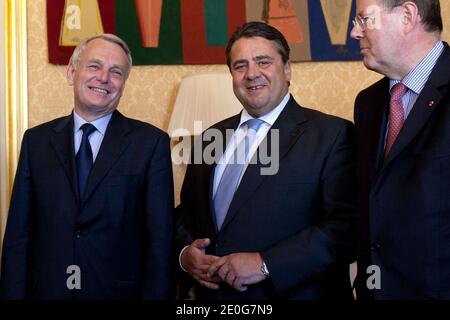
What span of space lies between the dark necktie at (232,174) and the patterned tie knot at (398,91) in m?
0.51

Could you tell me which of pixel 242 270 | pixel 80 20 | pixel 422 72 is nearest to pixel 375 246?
pixel 242 270

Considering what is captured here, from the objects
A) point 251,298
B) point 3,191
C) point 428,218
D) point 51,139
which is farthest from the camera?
point 3,191

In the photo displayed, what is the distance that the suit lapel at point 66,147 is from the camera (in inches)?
80.7

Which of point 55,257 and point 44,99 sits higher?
point 44,99

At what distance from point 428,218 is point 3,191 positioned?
7.74 ft

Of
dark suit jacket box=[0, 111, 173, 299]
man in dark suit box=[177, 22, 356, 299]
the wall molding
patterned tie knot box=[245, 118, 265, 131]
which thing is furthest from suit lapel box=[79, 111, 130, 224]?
the wall molding

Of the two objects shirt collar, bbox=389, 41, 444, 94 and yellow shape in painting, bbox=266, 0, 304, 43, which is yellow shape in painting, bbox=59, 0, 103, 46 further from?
shirt collar, bbox=389, 41, 444, 94

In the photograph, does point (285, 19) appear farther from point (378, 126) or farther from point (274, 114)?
point (378, 126)

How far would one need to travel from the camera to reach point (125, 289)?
203 centimetres

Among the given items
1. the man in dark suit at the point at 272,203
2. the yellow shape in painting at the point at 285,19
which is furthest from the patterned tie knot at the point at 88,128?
the yellow shape in painting at the point at 285,19

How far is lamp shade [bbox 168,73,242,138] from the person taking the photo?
10.1 ft

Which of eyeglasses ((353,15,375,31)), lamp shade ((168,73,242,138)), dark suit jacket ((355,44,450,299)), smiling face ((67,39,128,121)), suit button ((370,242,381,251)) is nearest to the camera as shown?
dark suit jacket ((355,44,450,299))

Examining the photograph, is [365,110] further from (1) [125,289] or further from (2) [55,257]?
(2) [55,257]
